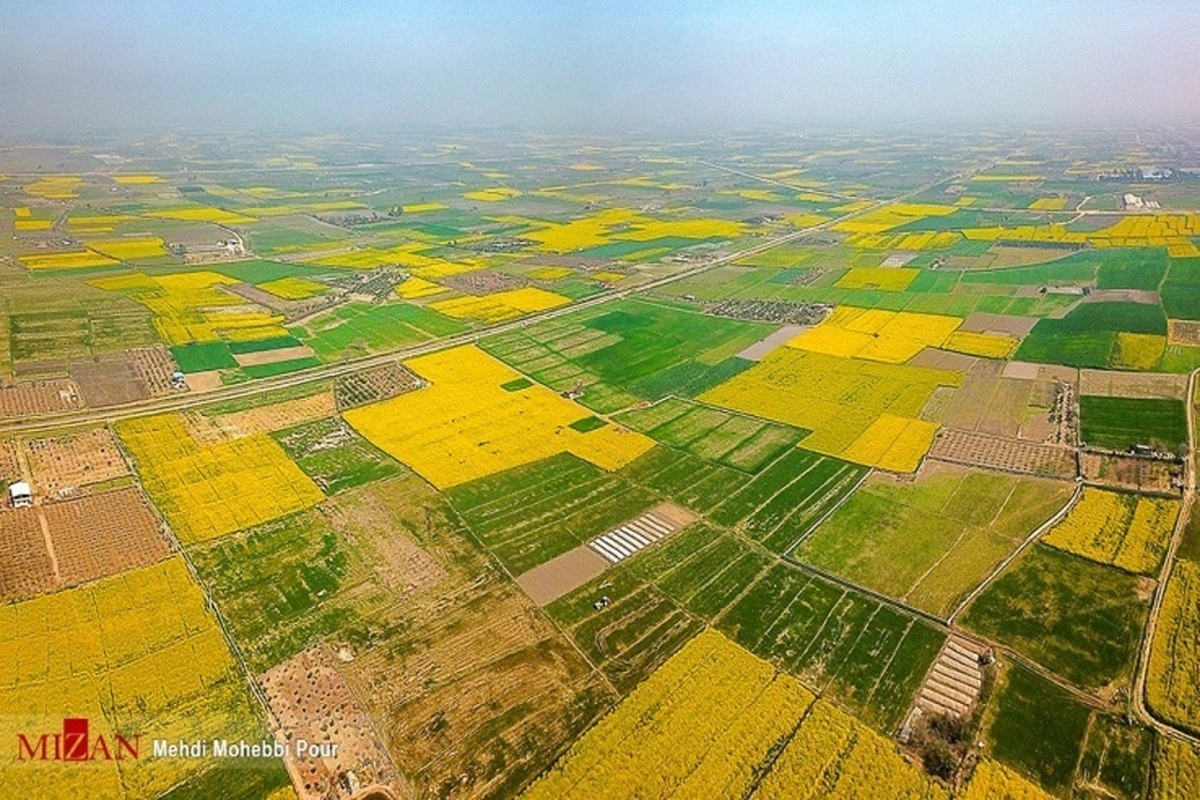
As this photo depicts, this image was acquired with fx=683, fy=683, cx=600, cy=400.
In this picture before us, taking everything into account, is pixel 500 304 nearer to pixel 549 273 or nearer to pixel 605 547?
pixel 549 273

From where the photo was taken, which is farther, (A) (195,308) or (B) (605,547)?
(A) (195,308)

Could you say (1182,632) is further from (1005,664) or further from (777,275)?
(777,275)

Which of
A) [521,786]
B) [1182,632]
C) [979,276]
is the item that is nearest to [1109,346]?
[979,276]

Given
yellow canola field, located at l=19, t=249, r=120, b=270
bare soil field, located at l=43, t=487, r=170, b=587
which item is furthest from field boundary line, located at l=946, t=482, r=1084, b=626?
yellow canola field, located at l=19, t=249, r=120, b=270

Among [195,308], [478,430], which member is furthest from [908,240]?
[195,308]

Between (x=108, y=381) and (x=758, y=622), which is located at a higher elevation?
(x=108, y=381)

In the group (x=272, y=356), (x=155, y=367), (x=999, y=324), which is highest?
(x=155, y=367)
